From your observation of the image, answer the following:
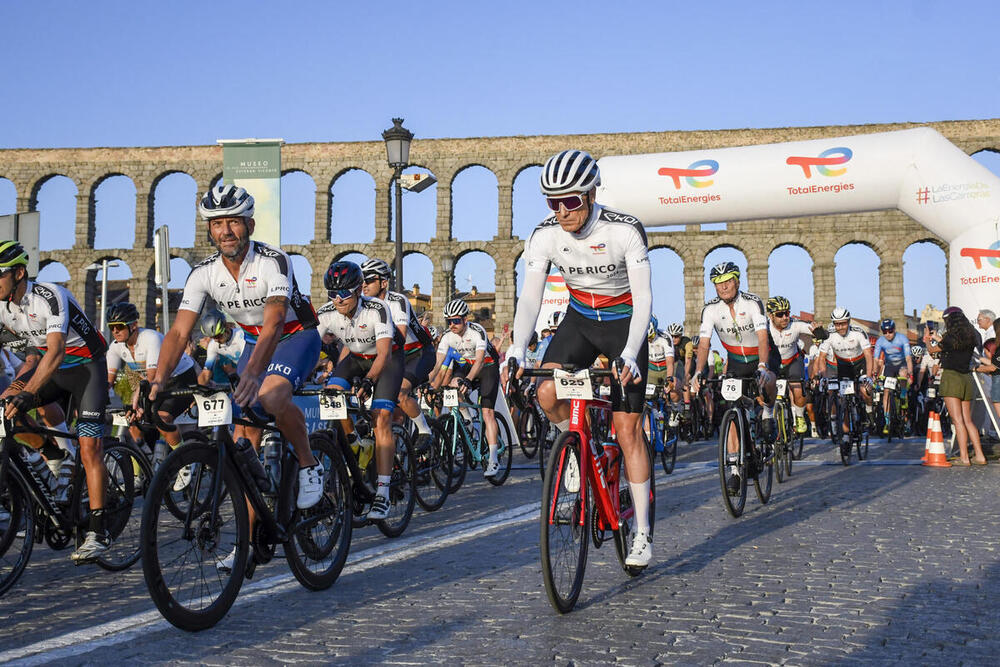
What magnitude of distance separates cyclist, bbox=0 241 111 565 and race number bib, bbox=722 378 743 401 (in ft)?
15.2

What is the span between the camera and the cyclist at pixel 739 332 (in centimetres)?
866

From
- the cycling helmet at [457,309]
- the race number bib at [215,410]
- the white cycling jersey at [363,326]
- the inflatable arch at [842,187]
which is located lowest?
the race number bib at [215,410]

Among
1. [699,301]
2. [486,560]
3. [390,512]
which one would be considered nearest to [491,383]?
[390,512]

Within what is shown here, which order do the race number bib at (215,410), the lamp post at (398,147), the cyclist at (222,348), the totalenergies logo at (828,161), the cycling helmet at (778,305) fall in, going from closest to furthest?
the race number bib at (215,410), the cyclist at (222,348), the cycling helmet at (778,305), the lamp post at (398,147), the totalenergies logo at (828,161)

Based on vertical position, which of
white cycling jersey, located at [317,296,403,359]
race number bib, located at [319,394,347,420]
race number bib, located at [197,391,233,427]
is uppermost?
white cycling jersey, located at [317,296,403,359]

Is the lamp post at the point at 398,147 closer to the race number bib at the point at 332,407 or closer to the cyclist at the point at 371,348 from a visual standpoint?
the cyclist at the point at 371,348

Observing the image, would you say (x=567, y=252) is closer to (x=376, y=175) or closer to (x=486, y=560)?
(x=486, y=560)

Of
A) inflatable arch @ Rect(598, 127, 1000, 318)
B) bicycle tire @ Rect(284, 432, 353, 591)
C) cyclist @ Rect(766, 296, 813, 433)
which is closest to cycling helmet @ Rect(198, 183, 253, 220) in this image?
bicycle tire @ Rect(284, 432, 353, 591)

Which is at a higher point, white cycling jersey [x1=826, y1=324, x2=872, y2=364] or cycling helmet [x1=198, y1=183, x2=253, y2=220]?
cycling helmet [x1=198, y1=183, x2=253, y2=220]

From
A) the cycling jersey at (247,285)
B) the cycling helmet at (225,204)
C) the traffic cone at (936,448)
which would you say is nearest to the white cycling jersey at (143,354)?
the cycling jersey at (247,285)

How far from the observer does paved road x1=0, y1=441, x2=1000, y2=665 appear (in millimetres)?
3732

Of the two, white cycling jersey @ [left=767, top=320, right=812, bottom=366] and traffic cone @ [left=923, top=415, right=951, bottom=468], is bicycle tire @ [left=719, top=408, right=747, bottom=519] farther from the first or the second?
traffic cone @ [left=923, top=415, right=951, bottom=468]

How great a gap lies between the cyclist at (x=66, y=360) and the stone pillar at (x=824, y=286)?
141ft

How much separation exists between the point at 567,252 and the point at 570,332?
44 cm
